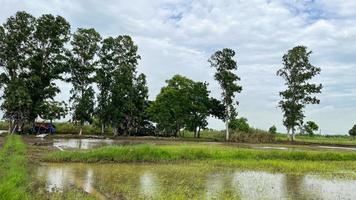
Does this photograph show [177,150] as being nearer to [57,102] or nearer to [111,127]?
[57,102]

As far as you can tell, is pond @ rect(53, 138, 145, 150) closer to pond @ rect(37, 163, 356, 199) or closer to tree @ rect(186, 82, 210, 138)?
pond @ rect(37, 163, 356, 199)

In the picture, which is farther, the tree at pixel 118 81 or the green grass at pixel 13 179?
the tree at pixel 118 81

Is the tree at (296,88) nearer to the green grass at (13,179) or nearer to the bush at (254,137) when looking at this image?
the bush at (254,137)

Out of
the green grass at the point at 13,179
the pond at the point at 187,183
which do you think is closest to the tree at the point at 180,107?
the green grass at the point at 13,179

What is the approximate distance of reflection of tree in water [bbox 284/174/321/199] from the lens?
12.1 metres

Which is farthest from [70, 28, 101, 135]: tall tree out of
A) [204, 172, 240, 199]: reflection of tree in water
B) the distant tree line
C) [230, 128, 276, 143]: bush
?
[204, 172, 240, 199]: reflection of tree in water

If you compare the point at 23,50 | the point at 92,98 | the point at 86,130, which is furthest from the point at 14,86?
the point at 86,130

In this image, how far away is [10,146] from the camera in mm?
24438

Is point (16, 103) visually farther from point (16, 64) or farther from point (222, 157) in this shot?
point (222, 157)

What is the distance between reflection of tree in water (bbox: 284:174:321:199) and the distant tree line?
3228cm

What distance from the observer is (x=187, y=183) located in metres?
13.8

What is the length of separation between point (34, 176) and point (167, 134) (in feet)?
139

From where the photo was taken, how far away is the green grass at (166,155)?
2089 centimetres

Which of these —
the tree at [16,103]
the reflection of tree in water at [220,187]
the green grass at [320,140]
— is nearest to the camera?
the reflection of tree in water at [220,187]
